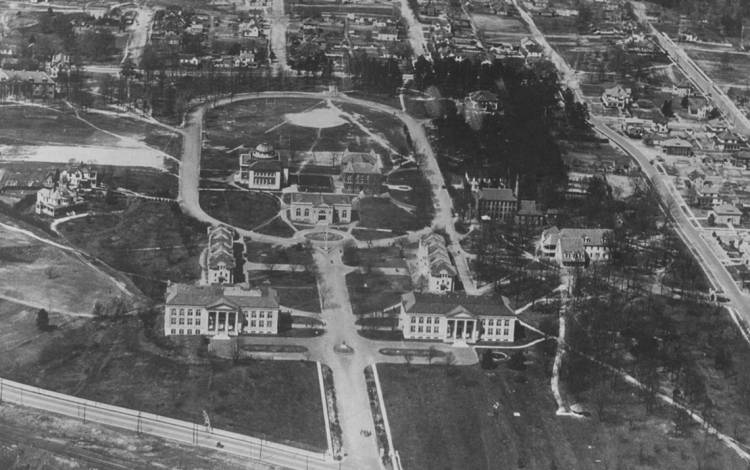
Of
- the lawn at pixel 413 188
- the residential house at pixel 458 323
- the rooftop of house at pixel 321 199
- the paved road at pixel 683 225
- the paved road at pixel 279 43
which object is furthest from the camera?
the paved road at pixel 279 43

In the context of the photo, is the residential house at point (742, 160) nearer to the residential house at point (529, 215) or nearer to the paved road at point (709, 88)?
the paved road at point (709, 88)

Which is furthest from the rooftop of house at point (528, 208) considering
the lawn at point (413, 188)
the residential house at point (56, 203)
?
the residential house at point (56, 203)

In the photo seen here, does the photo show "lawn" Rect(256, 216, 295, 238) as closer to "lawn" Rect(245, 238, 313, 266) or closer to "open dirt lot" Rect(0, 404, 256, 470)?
"lawn" Rect(245, 238, 313, 266)

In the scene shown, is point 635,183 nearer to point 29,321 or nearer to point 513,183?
point 513,183

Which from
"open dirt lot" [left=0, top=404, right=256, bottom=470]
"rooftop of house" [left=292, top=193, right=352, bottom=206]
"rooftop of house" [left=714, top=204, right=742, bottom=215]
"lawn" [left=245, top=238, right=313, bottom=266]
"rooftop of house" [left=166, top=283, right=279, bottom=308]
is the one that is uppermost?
"rooftop of house" [left=714, top=204, right=742, bottom=215]

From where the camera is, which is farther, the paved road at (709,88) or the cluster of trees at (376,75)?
the cluster of trees at (376,75)

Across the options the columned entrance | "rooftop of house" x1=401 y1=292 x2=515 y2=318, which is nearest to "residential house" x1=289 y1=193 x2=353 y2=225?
"rooftop of house" x1=401 y1=292 x2=515 y2=318
